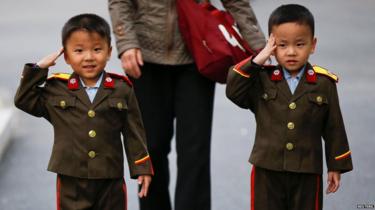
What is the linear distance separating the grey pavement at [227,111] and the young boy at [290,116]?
1837 mm

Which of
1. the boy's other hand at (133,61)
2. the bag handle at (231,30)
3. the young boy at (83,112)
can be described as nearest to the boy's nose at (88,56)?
the young boy at (83,112)

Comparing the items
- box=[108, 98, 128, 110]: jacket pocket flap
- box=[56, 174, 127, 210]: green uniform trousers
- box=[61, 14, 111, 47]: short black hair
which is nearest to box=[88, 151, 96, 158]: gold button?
box=[56, 174, 127, 210]: green uniform trousers

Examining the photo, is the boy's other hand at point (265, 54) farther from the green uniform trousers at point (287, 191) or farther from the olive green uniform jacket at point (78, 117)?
the olive green uniform jacket at point (78, 117)

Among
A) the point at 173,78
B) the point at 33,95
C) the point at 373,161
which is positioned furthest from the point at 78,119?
the point at 373,161

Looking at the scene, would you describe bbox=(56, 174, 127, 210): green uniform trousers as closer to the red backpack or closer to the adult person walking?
the adult person walking

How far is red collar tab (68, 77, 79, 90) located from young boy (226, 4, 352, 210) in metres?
0.73

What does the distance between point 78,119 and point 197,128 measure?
0.88 m

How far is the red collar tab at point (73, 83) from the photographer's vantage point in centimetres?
480

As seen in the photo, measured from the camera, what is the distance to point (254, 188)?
498 centimetres

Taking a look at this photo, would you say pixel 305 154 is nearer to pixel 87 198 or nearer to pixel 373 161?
pixel 87 198

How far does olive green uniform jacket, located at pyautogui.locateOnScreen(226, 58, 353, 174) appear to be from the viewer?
4.89 meters

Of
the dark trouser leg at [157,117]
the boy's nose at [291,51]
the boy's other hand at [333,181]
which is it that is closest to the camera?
the boy's nose at [291,51]

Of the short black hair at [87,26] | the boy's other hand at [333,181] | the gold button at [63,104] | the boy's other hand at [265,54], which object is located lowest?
the boy's other hand at [333,181]

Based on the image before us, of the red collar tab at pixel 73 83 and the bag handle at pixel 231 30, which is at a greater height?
the bag handle at pixel 231 30
